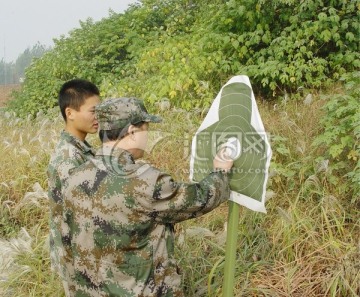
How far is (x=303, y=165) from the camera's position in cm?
398

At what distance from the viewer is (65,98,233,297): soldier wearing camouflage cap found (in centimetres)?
192

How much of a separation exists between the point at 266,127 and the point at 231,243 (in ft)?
9.51

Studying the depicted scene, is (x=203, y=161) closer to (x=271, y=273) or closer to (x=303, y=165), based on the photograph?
(x=271, y=273)

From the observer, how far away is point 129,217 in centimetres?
195

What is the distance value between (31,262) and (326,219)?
2196mm

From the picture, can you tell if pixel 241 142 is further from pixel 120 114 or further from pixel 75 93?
pixel 75 93

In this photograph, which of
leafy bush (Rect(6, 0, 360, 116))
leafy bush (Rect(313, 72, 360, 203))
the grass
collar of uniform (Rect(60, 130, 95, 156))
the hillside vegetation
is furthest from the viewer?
leafy bush (Rect(6, 0, 360, 116))

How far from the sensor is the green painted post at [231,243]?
7.02ft

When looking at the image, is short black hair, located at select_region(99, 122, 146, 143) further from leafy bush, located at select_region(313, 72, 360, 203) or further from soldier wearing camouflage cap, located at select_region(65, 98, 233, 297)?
leafy bush, located at select_region(313, 72, 360, 203)

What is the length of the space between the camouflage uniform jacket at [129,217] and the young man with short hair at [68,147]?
51 cm


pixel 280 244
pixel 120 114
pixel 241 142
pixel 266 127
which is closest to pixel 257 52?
pixel 266 127

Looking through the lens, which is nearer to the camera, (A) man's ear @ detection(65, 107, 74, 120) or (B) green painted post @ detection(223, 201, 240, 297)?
(B) green painted post @ detection(223, 201, 240, 297)

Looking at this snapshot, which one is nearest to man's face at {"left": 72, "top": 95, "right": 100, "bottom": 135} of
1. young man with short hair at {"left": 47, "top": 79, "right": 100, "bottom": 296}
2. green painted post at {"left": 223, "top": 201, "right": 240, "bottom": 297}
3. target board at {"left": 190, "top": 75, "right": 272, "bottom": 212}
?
young man with short hair at {"left": 47, "top": 79, "right": 100, "bottom": 296}

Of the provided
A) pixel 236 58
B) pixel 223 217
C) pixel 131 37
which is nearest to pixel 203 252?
pixel 223 217
